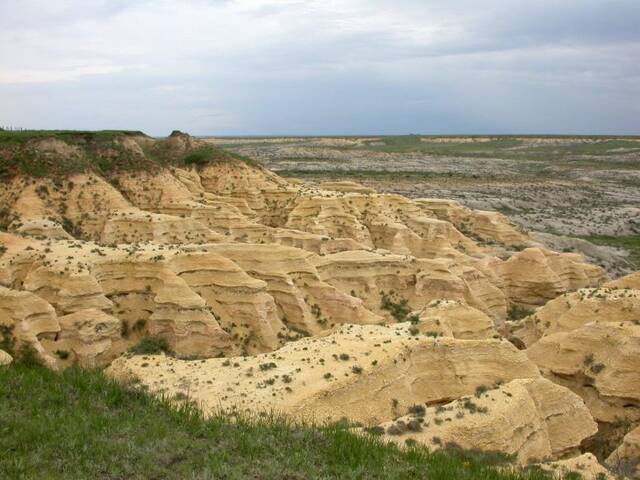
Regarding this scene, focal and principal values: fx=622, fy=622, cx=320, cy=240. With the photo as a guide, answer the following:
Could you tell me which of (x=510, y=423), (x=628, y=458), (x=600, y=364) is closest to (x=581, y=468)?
A: (x=510, y=423)

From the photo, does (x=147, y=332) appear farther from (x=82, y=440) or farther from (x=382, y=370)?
(x=82, y=440)

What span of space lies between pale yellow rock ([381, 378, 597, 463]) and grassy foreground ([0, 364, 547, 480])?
410 cm

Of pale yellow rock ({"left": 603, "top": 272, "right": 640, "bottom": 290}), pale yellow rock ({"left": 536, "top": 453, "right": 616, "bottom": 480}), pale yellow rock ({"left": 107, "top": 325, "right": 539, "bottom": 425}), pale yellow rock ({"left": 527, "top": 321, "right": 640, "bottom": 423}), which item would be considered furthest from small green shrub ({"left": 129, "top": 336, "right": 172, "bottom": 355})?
pale yellow rock ({"left": 603, "top": 272, "right": 640, "bottom": 290})

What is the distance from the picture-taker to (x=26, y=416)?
10922 millimetres

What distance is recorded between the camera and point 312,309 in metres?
32.1

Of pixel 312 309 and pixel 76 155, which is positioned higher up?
pixel 76 155

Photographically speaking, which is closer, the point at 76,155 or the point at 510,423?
the point at 510,423

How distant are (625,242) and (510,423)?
189 ft

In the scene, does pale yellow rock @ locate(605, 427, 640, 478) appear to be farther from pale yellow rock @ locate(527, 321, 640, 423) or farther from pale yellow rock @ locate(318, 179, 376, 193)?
pale yellow rock @ locate(318, 179, 376, 193)

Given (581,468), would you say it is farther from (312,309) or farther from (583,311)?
(312,309)

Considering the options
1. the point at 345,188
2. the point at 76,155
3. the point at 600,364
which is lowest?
the point at 600,364

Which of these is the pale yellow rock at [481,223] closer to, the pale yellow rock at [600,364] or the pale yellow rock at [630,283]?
the pale yellow rock at [630,283]

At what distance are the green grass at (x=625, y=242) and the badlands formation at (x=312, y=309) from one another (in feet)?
61.2

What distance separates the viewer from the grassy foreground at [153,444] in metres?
9.63
